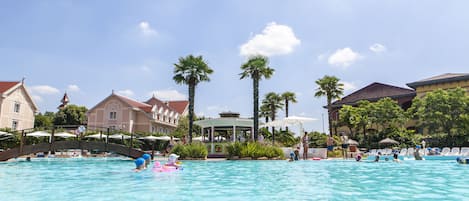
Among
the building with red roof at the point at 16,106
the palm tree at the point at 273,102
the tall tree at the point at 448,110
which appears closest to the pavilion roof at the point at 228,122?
the palm tree at the point at 273,102

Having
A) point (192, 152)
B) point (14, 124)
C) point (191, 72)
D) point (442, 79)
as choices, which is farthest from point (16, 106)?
point (442, 79)

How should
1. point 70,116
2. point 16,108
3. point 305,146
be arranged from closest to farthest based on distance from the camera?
point 305,146 < point 16,108 < point 70,116

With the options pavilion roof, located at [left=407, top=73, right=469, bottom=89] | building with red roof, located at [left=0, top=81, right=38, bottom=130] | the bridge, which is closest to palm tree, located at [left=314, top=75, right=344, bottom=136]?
pavilion roof, located at [left=407, top=73, right=469, bottom=89]

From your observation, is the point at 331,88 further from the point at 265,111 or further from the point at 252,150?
the point at 252,150

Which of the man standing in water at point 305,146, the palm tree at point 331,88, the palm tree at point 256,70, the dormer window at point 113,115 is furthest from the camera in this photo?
the dormer window at point 113,115

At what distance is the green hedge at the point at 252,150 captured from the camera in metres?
20.8

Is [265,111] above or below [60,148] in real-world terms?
above

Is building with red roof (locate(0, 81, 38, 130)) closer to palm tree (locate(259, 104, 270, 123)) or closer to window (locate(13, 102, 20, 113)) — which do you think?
window (locate(13, 102, 20, 113))

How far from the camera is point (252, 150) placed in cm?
2081

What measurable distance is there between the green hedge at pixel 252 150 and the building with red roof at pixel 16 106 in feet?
96.1

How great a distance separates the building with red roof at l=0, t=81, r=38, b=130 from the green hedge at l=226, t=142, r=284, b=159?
96.1 ft

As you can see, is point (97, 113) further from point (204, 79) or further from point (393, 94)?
point (393, 94)

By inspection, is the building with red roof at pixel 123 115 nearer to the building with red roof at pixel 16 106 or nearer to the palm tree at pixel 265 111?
the building with red roof at pixel 16 106

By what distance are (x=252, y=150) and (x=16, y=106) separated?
107 ft
